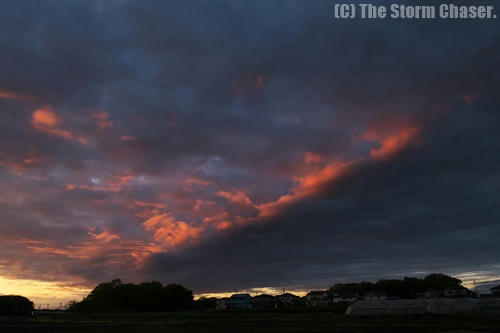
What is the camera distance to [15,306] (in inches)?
4451

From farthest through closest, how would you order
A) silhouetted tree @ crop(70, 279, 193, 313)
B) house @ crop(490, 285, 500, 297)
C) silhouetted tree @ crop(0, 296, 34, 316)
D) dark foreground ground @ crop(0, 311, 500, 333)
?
house @ crop(490, 285, 500, 297) < silhouetted tree @ crop(70, 279, 193, 313) < silhouetted tree @ crop(0, 296, 34, 316) < dark foreground ground @ crop(0, 311, 500, 333)

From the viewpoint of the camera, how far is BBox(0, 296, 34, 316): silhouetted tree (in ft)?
370

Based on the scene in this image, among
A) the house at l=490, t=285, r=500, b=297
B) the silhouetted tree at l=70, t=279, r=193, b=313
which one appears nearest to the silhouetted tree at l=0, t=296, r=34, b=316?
the silhouetted tree at l=70, t=279, r=193, b=313

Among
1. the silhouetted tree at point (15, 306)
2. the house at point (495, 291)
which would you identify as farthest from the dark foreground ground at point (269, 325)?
the house at point (495, 291)

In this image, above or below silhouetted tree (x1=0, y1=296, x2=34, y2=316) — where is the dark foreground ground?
above

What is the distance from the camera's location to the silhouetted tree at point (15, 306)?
113 meters

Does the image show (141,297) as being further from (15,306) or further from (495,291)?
(495,291)

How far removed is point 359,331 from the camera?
49500 mm

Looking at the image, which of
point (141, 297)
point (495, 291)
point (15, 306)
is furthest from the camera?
point (495, 291)

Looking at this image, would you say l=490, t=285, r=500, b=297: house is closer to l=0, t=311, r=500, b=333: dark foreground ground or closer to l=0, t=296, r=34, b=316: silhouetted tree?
l=0, t=311, r=500, b=333: dark foreground ground

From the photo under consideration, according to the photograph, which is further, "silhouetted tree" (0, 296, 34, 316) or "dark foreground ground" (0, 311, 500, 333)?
"silhouetted tree" (0, 296, 34, 316)

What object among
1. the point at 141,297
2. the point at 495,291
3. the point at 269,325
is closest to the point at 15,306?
the point at 141,297

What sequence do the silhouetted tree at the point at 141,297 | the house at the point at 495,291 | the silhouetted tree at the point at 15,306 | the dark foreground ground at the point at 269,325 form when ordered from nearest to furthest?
1. the dark foreground ground at the point at 269,325
2. the silhouetted tree at the point at 15,306
3. the silhouetted tree at the point at 141,297
4. the house at the point at 495,291

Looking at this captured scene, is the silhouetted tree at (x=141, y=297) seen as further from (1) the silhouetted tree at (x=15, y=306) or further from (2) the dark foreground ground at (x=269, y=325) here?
(2) the dark foreground ground at (x=269, y=325)
